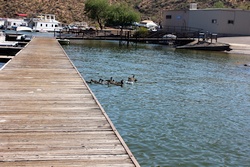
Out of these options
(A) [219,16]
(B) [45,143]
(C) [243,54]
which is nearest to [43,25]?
Result: (A) [219,16]

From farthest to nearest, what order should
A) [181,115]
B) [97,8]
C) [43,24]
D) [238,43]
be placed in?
1. [97,8]
2. [43,24]
3. [238,43]
4. [181,115]

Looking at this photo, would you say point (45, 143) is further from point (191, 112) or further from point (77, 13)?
point (77, 13)

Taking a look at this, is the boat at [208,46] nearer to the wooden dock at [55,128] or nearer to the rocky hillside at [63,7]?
the wooden dock at [55,128]

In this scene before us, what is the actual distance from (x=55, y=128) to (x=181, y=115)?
850 centimetres

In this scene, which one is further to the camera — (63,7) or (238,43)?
(63,7)

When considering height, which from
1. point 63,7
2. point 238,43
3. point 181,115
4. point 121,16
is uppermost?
point 63,7

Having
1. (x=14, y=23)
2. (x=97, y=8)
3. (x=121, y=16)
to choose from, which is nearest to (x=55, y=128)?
(x=121, y=16)

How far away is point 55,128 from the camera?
9461 mm

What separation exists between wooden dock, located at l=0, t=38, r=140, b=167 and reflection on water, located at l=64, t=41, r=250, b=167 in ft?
6.68

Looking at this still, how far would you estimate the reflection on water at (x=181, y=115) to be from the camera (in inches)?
463

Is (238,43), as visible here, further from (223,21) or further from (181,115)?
(181,115)

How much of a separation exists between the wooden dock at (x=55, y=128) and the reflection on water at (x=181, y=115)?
2037 mm

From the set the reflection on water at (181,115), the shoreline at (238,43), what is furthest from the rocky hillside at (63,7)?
the reflection on water at (181,115)

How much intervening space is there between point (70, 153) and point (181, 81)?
20085 millimetres
